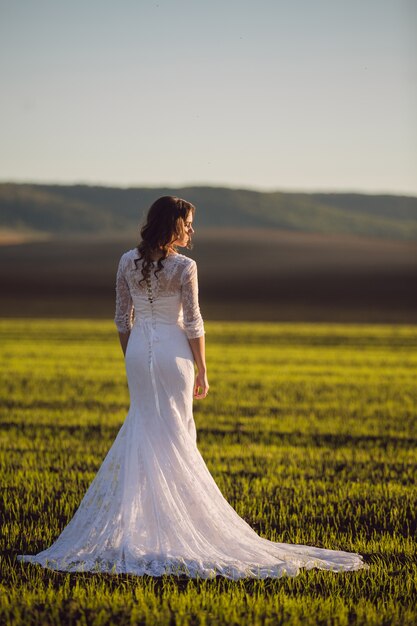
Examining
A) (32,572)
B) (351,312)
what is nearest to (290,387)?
(32,572)

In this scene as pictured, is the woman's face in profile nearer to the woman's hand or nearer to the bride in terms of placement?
the bride

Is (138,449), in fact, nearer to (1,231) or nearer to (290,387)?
(290,387)

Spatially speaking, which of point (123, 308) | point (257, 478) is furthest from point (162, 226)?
point (257, 478)

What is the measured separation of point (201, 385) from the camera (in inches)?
310

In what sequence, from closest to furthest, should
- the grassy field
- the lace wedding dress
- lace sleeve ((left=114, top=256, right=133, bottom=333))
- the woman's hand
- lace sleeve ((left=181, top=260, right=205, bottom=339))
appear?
1. the grassy field
2. the lace wedding dress
3. lace sleeve ((left=181, top=260, right=205, bottom=339))
4. the woman's hand
5. lace sleeve ((left=114, top=256, right=133, bottom=333))

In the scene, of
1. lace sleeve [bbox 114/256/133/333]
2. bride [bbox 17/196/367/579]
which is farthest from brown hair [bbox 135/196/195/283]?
lace sleeve [bbox 114/256/133/333]

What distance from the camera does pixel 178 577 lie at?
7.04m

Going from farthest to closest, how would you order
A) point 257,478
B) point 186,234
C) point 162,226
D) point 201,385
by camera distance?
point 257,478 → point 201,385 → point 186,234 → point 162,226

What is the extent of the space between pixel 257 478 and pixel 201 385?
13.4 feet

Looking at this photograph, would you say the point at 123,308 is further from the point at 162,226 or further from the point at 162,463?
the point at 162,463

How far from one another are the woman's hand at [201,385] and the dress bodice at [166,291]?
31 cm

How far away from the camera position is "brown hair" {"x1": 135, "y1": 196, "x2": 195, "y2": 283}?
7.50 metres

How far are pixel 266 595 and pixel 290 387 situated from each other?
17.3m

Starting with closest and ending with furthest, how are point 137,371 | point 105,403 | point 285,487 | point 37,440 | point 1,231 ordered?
point 137,371, point 285,487, point 37,440, point 105,403, point 1,231
